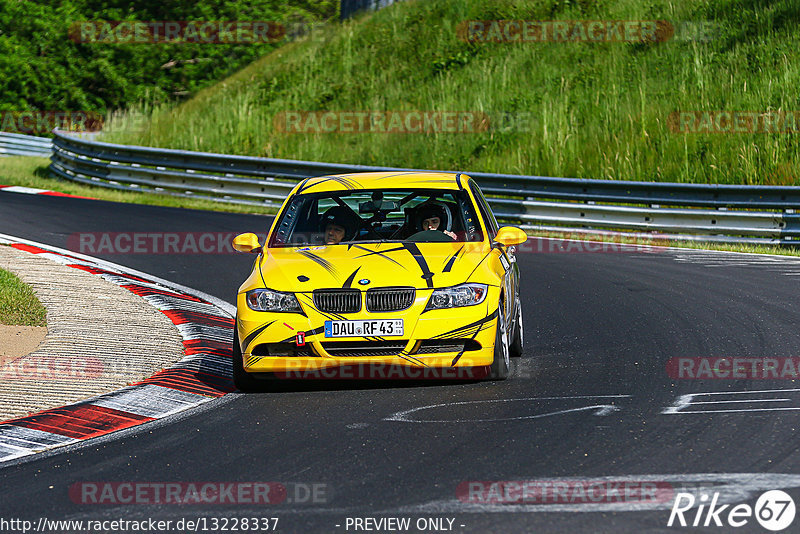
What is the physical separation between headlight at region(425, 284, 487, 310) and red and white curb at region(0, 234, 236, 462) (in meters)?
1.64

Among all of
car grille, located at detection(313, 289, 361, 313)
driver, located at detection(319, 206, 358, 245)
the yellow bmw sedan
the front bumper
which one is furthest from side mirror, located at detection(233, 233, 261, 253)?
car grille, located at detection(313, 289, 361, 313)

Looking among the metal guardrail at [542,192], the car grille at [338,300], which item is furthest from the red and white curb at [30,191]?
the car grille at [338,300]

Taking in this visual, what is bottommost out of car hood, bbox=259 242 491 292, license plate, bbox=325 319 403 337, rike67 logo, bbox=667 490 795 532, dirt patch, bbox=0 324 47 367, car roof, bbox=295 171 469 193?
rike67 logo, bbox=667 490 795 532

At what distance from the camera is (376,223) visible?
948cm

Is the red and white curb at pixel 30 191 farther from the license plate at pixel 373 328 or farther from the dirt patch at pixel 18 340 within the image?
the license plate at pixel 373 328

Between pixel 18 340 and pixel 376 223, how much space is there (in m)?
3.12

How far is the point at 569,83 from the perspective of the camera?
89.5ft

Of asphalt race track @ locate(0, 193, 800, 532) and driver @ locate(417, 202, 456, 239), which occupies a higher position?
driver @ locate(417, 202, 456, 239)

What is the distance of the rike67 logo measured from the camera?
480 centimetres

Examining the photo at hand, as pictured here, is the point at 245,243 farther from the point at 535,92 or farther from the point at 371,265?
the point at 535,92

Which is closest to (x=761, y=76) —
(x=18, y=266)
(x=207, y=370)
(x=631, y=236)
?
(x=631, y=236)

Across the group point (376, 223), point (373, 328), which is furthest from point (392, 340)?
point (376, 223)

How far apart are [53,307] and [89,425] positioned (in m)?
4.26

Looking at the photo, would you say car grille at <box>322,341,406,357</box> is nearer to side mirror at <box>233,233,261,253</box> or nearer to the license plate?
the license plate
